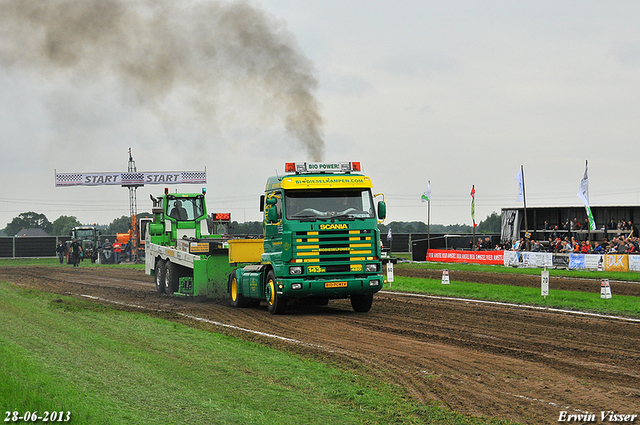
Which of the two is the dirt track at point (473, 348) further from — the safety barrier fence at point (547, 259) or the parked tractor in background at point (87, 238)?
the parked tractor in background at point (87, 238)

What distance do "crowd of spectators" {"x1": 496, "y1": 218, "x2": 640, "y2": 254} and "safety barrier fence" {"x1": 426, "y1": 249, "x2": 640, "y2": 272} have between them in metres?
0.68

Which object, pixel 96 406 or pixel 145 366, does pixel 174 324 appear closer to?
pixel 145 366

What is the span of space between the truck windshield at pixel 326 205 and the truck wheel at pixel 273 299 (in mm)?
1912

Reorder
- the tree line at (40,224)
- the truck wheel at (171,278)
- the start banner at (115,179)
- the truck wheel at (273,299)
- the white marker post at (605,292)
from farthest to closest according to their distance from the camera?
1. the tree line at (40,224)
2. the start banner at (115,179)
3. the truck wheel at (171,278)
4. the white marker post at (605,292)
5. the truck wheel at (273,299)

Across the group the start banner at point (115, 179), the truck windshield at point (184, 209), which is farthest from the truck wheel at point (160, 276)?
the start banner at point (115, 179)

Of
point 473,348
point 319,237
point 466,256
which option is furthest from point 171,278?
point 466,256

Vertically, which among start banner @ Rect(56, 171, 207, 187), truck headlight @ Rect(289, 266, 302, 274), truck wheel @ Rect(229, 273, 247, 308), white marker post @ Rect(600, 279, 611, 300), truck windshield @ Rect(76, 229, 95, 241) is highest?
start banner @ Rect(56, 171, 207, 187)

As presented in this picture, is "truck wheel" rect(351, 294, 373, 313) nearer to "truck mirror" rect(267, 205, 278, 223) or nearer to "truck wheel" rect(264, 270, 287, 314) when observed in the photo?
"truck wheel" rect(264, 270, 287, 314)

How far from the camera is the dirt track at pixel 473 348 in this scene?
805cm

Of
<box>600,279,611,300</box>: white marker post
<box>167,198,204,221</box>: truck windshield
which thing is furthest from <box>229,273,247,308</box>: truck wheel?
<box>600,279,611,300</box>: white marker post

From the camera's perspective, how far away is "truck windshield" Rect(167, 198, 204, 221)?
1014 inches

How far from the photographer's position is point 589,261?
3419 cm

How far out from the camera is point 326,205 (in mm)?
15922

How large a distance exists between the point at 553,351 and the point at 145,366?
6611 millimetres
